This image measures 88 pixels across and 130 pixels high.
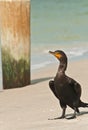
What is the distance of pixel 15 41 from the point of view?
32.2 ft

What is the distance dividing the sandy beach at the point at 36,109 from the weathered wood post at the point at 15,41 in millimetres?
263

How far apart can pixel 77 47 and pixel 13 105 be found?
8.19 meters

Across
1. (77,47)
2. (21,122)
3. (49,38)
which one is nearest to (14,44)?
(21,122)

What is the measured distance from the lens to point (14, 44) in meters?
9.83

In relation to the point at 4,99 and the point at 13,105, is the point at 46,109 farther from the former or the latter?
the point at 4,99

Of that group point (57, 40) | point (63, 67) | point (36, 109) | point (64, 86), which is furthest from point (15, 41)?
Answer: point (57, 40)

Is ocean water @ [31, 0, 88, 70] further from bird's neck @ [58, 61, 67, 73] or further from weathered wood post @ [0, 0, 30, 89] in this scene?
bird's neck @ [58, 61, 67, 73]

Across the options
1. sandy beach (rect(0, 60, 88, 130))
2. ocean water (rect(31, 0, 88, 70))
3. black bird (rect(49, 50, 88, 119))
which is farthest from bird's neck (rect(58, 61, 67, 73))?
ocean water (rect(31, 0, 88, 70))

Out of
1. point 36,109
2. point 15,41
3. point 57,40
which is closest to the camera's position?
point 36,109

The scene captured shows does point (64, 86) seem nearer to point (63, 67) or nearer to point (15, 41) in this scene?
point (63, 67)

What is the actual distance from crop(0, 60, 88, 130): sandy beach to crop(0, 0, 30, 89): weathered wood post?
26cm

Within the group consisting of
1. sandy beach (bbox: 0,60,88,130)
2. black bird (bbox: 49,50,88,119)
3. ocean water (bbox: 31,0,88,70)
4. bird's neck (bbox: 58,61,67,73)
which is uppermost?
bird's neck (bbox: 58,61,67,73)

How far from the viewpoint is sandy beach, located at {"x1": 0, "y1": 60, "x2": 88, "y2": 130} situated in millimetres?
6293

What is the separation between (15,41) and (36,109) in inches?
101
